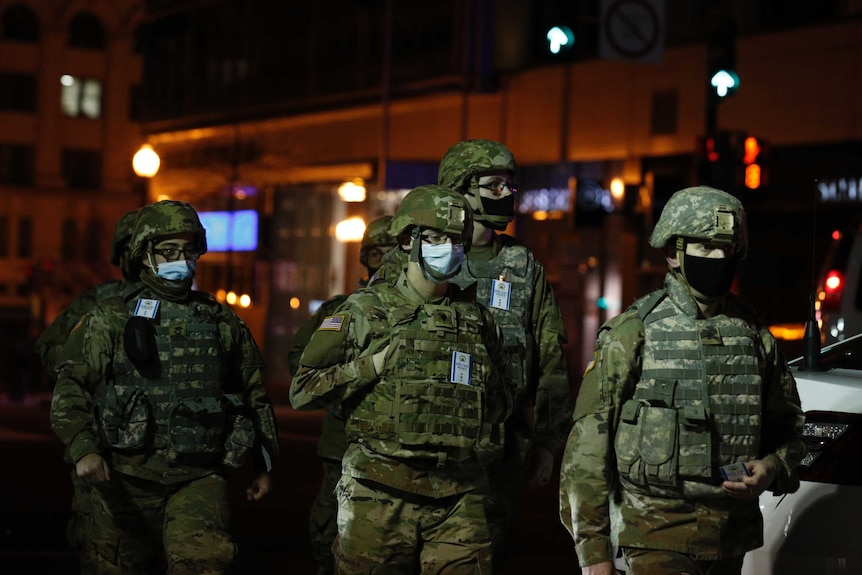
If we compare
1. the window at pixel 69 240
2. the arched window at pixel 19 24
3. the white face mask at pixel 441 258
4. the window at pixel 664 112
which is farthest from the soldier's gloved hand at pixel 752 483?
the arched window at pixel 19 24

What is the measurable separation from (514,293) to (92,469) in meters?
1.93

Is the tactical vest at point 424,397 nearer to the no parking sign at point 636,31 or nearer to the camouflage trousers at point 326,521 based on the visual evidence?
the camouflage trousers at point 326,521

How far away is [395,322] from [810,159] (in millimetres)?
20161

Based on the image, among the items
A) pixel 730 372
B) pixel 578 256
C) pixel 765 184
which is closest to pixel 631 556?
pixel 730 372

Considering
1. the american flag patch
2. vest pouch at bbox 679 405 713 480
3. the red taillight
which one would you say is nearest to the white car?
vest pouch at bbox 679 405 713 480

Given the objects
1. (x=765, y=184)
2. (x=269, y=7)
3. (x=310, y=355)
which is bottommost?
(x=310, y=355)

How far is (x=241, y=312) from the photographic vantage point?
33469 millimetres

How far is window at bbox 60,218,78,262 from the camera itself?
7575 centimetres

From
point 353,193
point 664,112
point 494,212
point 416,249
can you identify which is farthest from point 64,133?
point 416,249

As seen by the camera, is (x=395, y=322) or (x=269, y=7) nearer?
(x=395, y=322)

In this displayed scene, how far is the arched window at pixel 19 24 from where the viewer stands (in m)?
78.6

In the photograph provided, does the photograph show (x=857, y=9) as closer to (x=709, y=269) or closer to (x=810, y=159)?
(x=810, y=159)

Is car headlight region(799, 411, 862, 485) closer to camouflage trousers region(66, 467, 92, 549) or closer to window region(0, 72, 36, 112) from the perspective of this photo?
camouflage trousers region(66, 467, 92, 549)

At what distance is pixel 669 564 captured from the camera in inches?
206
